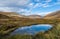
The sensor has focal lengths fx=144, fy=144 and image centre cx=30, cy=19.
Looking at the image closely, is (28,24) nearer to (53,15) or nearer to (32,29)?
(32,29)

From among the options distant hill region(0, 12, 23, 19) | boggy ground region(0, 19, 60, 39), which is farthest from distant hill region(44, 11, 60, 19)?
distant hill region(0, 12, 23, 19)

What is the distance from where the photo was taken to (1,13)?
2.88 metres

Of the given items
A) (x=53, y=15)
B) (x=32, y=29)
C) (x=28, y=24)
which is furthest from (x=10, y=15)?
(x=53, y=15)

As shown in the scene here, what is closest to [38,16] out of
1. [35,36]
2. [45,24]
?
[45,24]

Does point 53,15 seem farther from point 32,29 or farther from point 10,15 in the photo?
point 10,15

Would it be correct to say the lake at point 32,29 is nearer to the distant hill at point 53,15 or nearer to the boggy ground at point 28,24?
the boggy ground at point 28,24

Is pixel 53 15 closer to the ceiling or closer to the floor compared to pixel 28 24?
closer to the ceiling

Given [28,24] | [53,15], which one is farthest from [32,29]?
[53,15]

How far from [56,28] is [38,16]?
42cm

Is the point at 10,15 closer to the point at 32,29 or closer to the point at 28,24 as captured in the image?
the point at 28,24

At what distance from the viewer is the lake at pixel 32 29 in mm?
2785

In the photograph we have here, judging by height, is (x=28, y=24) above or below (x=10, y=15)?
below

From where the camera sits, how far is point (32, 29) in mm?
2793

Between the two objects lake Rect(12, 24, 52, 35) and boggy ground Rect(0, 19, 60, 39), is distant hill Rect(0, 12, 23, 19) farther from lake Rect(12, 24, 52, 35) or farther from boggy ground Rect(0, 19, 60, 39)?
lake Rect(12, 24, 52, 35)
